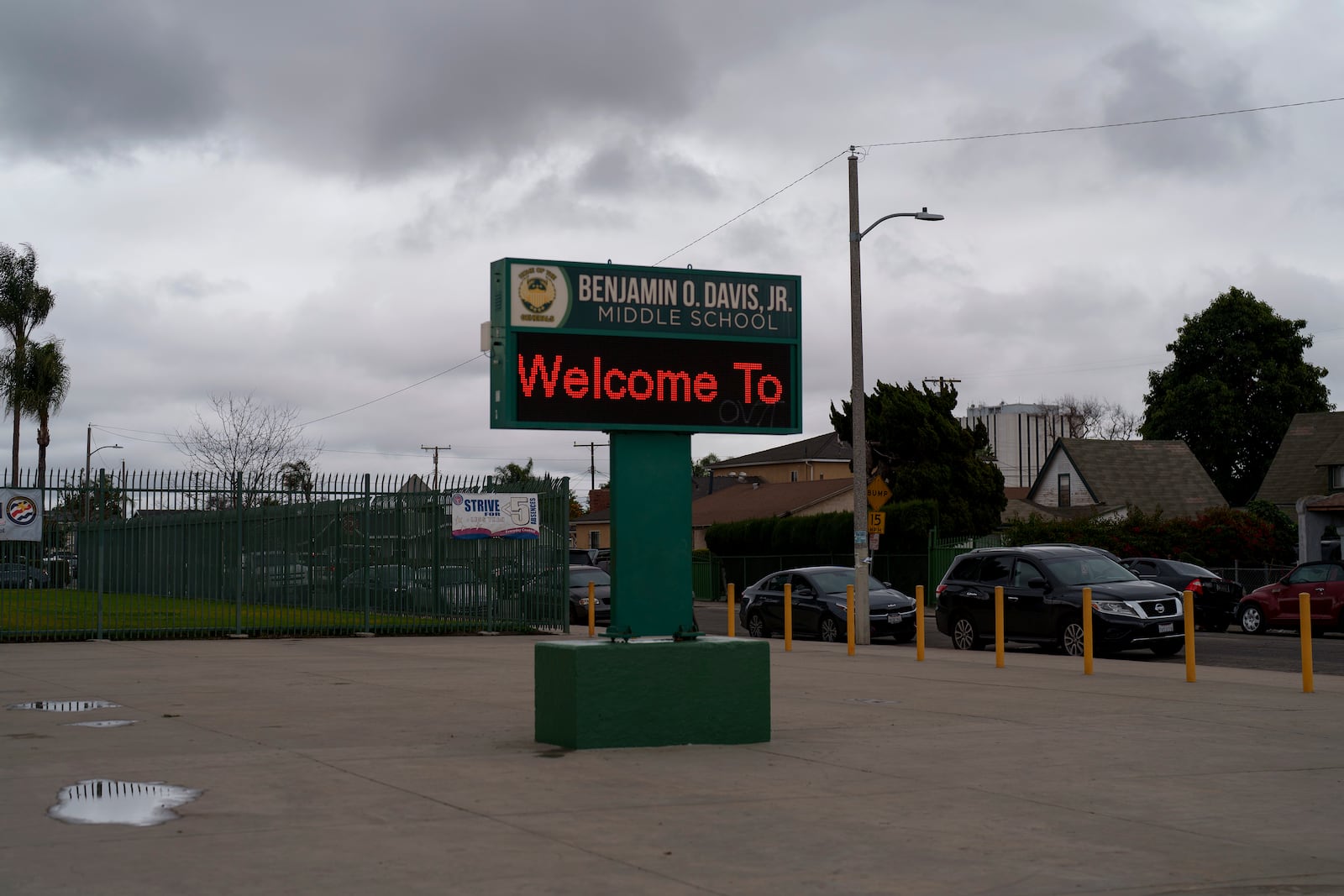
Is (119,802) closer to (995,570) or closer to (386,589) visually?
(995,570)

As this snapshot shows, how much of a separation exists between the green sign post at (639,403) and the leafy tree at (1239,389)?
2391 inches

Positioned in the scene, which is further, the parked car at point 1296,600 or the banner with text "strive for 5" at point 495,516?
the parked car at point 1296,600

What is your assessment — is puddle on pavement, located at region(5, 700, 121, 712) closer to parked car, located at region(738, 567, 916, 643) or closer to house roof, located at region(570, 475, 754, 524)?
parked car, located at region(738, 567, 916, 643)

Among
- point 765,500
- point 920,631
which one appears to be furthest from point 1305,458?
point 920,631

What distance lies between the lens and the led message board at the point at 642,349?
33.8ft

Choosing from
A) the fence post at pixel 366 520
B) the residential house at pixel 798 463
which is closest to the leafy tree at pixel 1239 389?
the residential house at pixel 798 463

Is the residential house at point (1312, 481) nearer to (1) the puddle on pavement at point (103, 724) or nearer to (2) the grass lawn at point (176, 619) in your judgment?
(2) the grass lawn at point (176, 619)

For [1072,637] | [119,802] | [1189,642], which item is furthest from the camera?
[1072,637]

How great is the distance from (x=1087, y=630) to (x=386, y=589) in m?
13.0

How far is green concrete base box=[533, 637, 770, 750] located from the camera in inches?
392

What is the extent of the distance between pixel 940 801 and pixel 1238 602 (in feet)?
74.1

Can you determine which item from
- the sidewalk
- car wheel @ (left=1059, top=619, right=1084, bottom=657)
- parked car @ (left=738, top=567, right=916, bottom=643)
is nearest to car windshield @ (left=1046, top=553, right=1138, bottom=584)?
car wheel @ (left=1059, top=619, right=1084, bottom=657)

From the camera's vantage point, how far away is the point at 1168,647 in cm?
2053

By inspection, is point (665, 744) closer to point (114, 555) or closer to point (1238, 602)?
point (114, 555)
